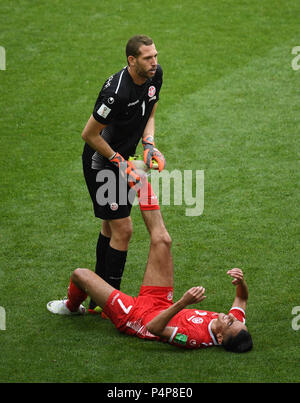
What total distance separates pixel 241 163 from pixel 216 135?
748 mm

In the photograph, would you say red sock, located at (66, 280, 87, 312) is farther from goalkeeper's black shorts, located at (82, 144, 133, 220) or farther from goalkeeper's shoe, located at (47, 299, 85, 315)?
goalkeeper's black shorts, located at (82, 144, 133, 220)

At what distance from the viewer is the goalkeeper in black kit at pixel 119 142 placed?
5070 millimetres

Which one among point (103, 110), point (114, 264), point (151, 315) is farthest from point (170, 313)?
point (103, 110)

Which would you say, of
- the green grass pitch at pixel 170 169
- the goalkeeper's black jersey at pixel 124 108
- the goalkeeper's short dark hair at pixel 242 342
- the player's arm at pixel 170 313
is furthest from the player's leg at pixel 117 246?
the goalkeeper's short dark hair at pixel 242 342

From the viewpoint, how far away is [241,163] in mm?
7887

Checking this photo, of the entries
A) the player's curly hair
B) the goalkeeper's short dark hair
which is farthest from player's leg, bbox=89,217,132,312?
the player's curly hair

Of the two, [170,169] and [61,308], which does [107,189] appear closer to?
[61,308]

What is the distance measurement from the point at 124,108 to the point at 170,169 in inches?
109

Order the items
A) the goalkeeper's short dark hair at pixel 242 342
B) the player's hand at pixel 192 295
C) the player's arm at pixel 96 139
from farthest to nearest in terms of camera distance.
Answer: the player's arm at pixel 96 139 → the goalkeeper's short dark hair at pixel 242 342 → the player's hand at pixel 192 295

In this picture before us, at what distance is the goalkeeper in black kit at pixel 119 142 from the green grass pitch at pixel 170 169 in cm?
63

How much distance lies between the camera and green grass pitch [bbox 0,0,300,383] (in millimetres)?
4758

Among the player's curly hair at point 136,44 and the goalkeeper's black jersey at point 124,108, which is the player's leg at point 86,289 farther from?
the player's curly hair at point 136,44

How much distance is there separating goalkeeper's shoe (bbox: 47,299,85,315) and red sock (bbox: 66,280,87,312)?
0.04m
